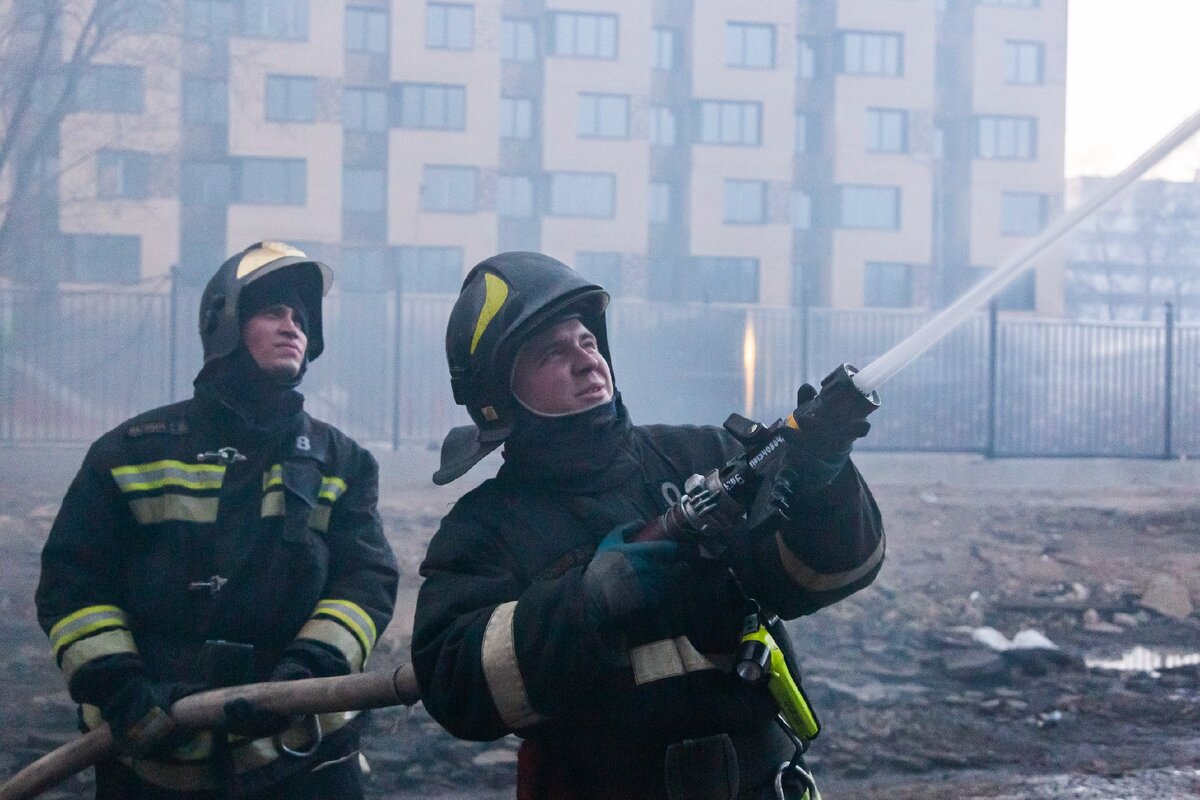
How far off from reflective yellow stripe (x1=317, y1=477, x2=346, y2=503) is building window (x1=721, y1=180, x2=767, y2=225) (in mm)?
34590

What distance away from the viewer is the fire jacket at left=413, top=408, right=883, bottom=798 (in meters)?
2.09

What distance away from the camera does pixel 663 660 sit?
216 centimetres

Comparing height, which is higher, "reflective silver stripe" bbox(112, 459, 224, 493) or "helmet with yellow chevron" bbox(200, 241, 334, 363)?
"helmet with yellow chevron" bbox(200, 241, 334, 363)

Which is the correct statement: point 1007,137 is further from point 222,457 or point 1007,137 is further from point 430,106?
point 222,457

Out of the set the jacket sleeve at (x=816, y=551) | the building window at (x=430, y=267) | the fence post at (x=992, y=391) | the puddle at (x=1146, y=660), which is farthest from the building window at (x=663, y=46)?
the jacket sleeve at (x=816, y=551)

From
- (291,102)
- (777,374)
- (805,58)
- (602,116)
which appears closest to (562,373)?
(777,374)

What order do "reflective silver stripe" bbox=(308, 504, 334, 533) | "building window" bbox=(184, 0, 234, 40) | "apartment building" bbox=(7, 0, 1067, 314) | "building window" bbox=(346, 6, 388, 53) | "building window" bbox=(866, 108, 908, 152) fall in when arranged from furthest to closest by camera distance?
"building window" bbox=(866, 108, 908, 152), "building window" bbox=(346, 6, 388, 53), "apartment building" bbox=(7, 0, 1067, 314), "building window" bbox=(184, 0, 234, 40), "reflective silver stripe" bbox=(308, 504, 334, 533)

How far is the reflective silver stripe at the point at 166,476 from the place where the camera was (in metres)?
3.17

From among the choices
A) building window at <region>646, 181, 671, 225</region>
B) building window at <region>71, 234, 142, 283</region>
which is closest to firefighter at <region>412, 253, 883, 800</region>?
building window at <region>71, 234, 142, 283</region>

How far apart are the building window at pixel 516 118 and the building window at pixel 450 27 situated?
246cm

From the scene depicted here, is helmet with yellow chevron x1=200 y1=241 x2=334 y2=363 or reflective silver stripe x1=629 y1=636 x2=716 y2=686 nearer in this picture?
reflective silver stripe x1=629 y1=636 x2=716 y2=686

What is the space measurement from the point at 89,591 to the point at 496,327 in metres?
1.41

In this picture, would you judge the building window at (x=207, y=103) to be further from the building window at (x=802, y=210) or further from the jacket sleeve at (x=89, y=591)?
the jacket sleeve at (x=89, y=591)

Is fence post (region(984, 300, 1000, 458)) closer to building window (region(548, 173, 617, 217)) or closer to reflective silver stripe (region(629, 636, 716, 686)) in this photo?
reflective silver stripe (region(629, 636, 716, 686))
